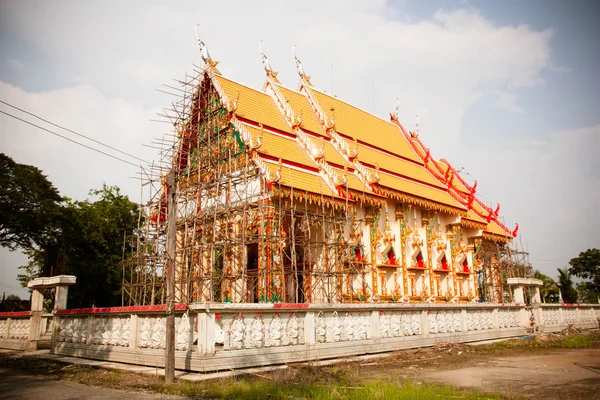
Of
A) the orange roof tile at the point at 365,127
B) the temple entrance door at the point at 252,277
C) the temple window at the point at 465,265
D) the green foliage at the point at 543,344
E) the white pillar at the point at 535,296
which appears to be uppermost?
the orange roof tile at the point at 365,127

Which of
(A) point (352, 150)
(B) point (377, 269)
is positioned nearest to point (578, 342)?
(B) point (377, 269)

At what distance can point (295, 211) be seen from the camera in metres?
14.8

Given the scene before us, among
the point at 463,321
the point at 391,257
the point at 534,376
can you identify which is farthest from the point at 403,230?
the point at 534,376

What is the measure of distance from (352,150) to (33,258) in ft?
66.6

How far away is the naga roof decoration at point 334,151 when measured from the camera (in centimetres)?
1541

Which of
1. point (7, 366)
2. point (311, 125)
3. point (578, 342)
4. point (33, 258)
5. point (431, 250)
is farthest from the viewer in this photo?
point (33, 258)

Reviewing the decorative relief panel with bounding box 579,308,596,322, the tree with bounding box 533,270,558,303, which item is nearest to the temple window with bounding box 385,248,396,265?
the decorative relief panel with bounding box 579,308,596,322

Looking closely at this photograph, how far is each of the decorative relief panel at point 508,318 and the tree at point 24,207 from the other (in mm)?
18191

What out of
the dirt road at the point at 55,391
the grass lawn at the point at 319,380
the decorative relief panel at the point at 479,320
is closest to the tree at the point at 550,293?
the decorative relief panel at the point at 479,320

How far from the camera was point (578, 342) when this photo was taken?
516 inches

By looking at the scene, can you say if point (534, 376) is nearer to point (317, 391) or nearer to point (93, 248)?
point (317, 391)

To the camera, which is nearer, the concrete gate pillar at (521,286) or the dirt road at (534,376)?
the dirt road at (534,376)

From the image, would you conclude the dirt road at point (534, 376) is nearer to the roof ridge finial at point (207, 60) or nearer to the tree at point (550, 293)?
the roof ridge finial at point (207, 60)

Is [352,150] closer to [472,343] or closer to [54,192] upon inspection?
[472,343]
